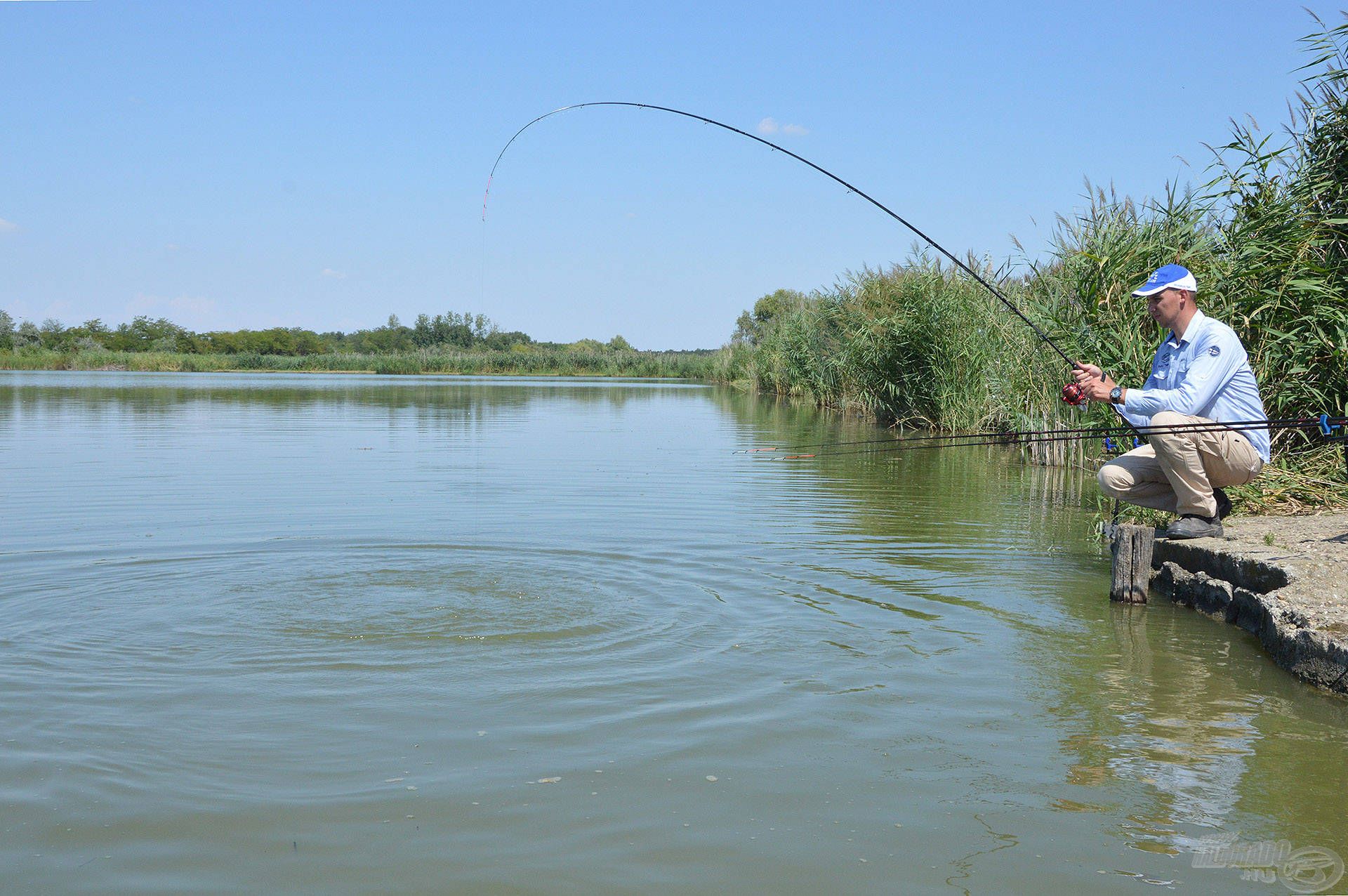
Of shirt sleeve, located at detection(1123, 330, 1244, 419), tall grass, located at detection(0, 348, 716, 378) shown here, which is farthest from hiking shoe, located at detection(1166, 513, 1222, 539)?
tall grass, located at detection(0, 348, 716, 378)

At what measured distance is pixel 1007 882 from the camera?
9.32 ft

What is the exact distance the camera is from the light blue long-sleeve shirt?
5832 millimetres

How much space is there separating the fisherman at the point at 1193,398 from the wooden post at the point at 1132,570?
1.42 feet

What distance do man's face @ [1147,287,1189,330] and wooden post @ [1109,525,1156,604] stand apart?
1214 millimetres

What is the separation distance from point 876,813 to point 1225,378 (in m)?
3.85

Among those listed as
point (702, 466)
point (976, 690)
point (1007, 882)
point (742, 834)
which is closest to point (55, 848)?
point (742, 834)

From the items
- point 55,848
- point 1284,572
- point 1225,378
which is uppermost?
point 1225,378

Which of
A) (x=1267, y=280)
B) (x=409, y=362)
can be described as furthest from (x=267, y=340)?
(x=1267, y=280)

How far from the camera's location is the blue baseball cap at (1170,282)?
5.94m

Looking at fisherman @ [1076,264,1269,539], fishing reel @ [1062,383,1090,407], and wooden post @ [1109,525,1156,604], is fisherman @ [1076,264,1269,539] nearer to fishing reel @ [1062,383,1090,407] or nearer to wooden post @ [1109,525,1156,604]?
fishing reel @ [1062,383,1090,407]

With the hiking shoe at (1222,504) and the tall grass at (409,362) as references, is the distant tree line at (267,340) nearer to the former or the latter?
the tall grass at (409,362)

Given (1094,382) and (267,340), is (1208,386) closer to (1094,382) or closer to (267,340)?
(1094,382)

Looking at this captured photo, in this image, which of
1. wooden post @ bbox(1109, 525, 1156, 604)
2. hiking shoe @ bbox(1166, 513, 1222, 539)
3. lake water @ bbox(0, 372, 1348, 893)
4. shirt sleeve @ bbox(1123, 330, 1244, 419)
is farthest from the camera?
hiking shoe @ bbox(1166, 513, 1222, 539)

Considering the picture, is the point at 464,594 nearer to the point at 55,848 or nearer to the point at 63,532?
the point at 55,848
